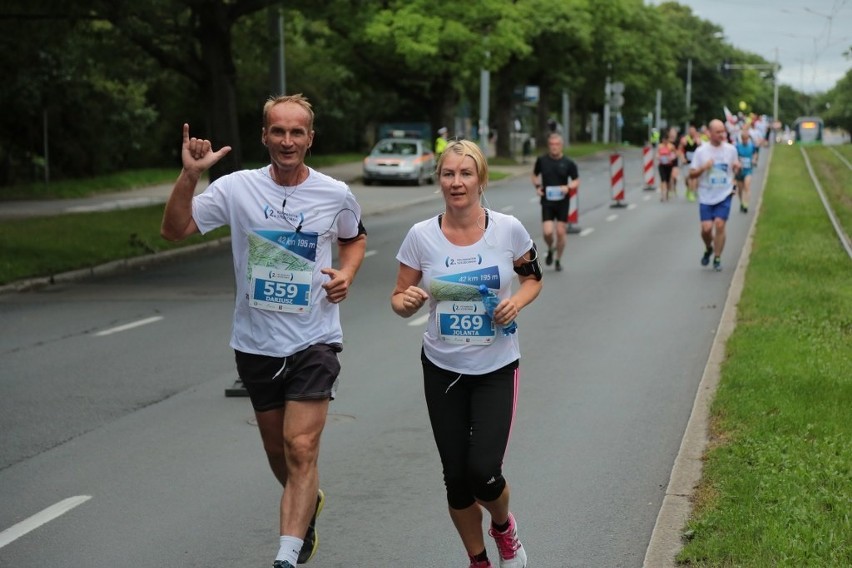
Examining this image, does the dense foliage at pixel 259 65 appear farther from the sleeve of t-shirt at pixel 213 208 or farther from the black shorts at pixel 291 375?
the black shorts at pixel 291 375

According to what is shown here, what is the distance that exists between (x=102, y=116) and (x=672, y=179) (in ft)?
50.7

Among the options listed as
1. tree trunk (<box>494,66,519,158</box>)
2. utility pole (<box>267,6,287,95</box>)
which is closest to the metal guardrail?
utility pole (<box>267,6,287,95</box>)

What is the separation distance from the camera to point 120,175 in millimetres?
38719

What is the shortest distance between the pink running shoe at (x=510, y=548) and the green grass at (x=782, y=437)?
64cm

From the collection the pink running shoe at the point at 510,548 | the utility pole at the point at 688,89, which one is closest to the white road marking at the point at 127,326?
the pink running shoe at the point at 510,548

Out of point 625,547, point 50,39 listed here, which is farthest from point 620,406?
point 50,39

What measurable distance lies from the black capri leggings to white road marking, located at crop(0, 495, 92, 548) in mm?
2209

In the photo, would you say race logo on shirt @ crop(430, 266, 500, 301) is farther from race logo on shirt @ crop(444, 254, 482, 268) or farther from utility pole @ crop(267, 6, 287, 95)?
utility pole @ crop(267, 6, 287, 95)

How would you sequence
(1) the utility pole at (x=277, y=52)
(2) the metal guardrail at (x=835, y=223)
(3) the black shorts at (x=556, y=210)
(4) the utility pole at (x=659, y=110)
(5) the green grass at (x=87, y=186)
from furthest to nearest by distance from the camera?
(4) the utility pole at (x=659, y=110) → (5) the green grass at (x=87, y=186) → (1) the utility pole at (x=277, y=52) → (2) the metal guardrail at (x=835, y=223) → (3) the black shorts at (x=556, y=210)

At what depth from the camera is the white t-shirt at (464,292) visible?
17.3 ft

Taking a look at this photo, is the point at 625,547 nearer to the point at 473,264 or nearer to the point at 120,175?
the point at 473,264

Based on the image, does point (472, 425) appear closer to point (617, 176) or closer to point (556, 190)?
point (556, 190)

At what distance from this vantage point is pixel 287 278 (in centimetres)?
539

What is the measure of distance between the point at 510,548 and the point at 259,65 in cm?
4164
